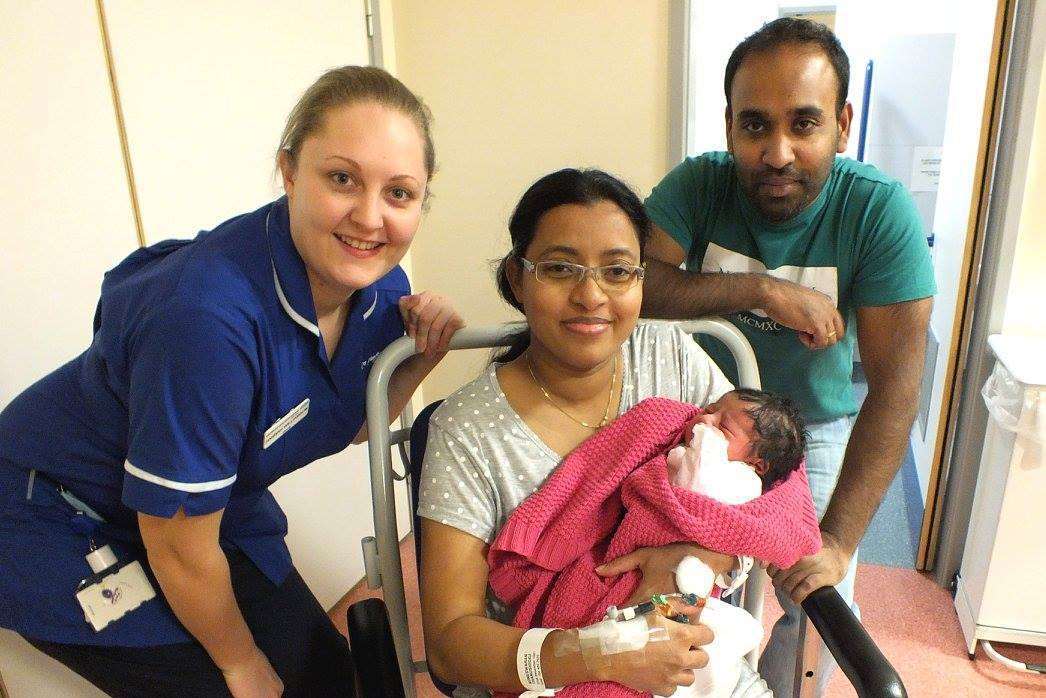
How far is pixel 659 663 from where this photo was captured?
1000mm

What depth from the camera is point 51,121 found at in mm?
1478

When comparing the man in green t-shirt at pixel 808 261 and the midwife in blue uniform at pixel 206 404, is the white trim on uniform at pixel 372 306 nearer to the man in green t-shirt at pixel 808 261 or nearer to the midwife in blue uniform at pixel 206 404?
the midwife in blue uniform at pixel 206 404

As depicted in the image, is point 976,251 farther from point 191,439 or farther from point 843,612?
point 191,439

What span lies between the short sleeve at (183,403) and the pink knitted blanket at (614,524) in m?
0.46

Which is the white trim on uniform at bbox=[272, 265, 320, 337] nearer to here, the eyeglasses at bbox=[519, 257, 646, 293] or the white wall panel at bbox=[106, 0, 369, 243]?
the eyeglasses at bbox=[519, 257, 646, 293]

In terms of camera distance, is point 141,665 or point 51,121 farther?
point 51,121

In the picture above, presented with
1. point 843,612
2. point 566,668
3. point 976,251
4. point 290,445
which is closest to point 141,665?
point 290,445

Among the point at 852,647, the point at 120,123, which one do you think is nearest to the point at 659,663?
the point at 852,647

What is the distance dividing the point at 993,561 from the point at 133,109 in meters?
2.60

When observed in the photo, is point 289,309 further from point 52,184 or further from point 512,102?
point 512,102

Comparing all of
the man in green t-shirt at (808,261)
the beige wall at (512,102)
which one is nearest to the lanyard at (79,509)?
the man in green t-shirt at (808,261)

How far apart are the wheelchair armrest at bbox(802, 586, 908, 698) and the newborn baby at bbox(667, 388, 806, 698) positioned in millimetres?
105

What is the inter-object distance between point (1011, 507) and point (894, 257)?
1.11m

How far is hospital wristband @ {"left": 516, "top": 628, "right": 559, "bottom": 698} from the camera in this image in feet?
3.34
